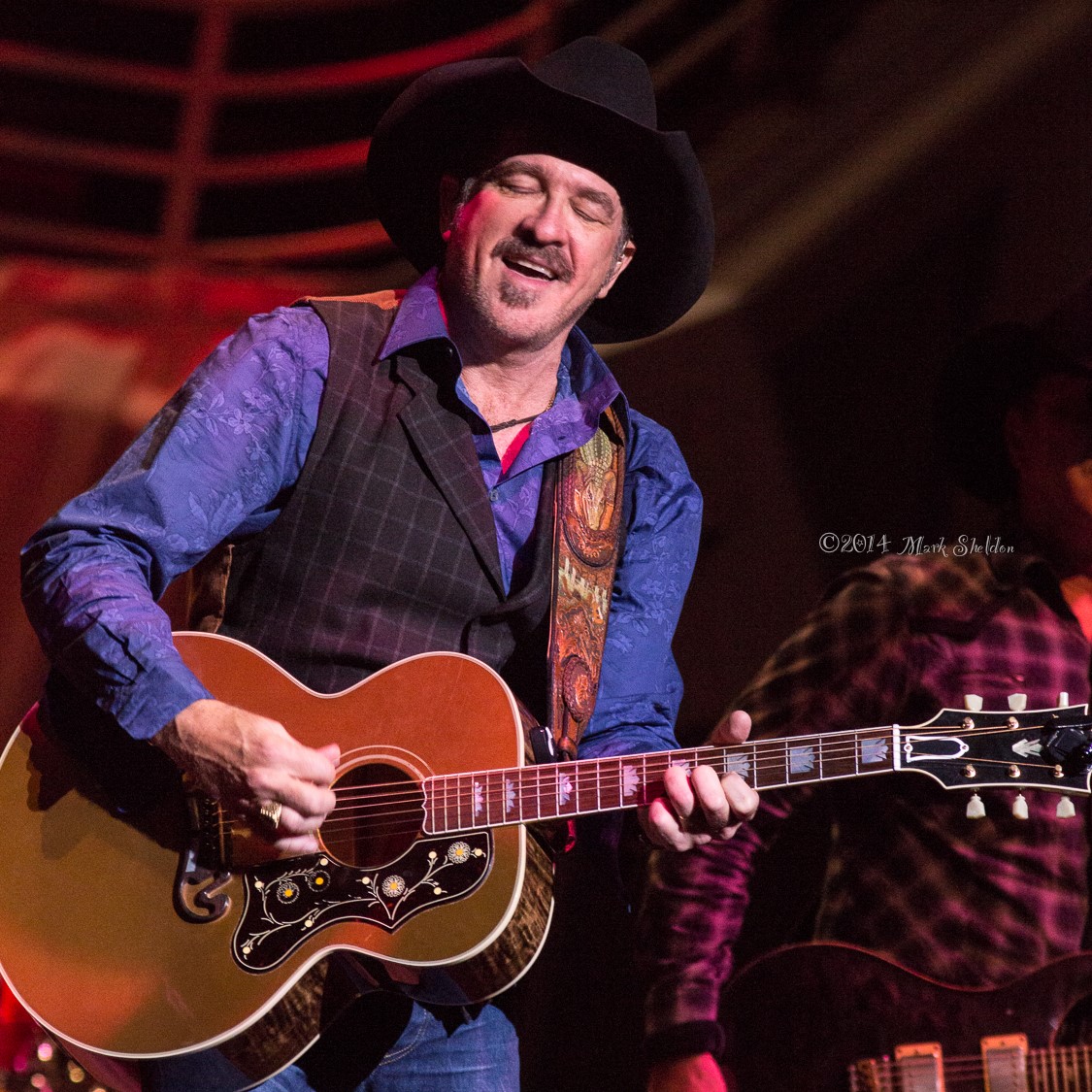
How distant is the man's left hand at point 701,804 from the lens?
2.00 m

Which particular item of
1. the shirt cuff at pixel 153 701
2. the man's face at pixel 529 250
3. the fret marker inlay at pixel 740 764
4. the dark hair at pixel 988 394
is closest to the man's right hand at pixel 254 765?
the shirt cuff at pixel 153 701

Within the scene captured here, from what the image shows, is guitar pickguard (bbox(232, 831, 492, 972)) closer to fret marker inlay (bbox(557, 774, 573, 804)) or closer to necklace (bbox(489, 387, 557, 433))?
fret marker inlay (bbox(557, 774, 573, 804))

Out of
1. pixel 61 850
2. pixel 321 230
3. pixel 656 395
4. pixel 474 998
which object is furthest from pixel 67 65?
pixel 474 998

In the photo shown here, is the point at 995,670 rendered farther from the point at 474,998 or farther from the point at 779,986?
the point at 474,998

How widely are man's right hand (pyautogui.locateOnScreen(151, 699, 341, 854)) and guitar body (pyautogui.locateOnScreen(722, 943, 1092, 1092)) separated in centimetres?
133

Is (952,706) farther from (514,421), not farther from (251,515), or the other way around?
(251,515)

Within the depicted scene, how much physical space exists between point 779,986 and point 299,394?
65.0 inches

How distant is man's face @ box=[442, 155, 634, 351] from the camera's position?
7.66ft

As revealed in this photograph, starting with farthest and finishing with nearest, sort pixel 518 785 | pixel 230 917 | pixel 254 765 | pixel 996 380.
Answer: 1. pixel 996 380
2. pixel 518 785
3. pixel 230 917
4. pixel 254 765

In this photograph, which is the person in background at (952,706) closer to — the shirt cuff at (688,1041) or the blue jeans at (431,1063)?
the shirt cuff at (688,1041)

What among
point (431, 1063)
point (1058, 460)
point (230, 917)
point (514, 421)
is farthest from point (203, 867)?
point (1058, 460)

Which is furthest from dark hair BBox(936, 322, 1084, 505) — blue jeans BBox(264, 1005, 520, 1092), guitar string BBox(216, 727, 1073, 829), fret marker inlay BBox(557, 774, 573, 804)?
blue jeans BBox(264, 1005, 520, 1092)

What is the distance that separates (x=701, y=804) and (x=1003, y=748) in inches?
20.8

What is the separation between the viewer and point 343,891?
6.28ft
